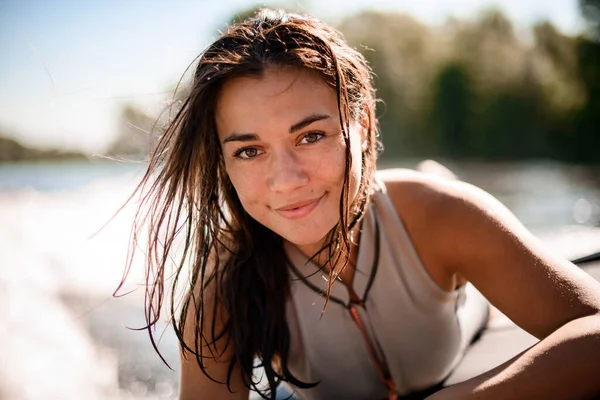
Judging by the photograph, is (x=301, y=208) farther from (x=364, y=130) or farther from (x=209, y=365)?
(x=209, y=365)

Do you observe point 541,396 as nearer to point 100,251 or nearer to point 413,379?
point 413,379

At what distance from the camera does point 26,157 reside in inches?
665

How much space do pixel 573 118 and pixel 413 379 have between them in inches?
736

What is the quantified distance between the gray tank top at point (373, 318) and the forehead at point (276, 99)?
0.52 m

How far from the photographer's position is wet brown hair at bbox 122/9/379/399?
1611mm

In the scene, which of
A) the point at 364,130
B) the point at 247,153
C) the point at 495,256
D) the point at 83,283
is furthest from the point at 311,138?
the point at 83,283

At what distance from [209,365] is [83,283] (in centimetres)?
424

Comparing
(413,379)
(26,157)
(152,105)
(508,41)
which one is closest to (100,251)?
(152,105)

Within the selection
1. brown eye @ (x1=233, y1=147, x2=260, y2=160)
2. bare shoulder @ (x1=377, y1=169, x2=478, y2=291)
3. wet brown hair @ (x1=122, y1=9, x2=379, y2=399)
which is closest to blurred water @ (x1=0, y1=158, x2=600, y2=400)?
wet brown hair @ (x1=122, y1=9, x2=379, y2=399)

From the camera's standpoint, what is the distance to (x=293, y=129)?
1.54 metres

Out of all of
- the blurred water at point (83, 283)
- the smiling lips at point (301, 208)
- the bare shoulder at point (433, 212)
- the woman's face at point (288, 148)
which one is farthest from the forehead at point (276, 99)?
the blurred water at point (83, 283)

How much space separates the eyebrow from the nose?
0.23 ft

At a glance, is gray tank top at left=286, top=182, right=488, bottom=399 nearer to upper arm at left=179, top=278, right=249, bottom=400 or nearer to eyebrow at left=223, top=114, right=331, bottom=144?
upper arm at left=179, top=278, right=249, bottom=400

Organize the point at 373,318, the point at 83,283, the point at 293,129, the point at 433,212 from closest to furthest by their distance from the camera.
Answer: the point at 293,129 → the point at 433,212 → the point at 373,318 → the point at 83,283
